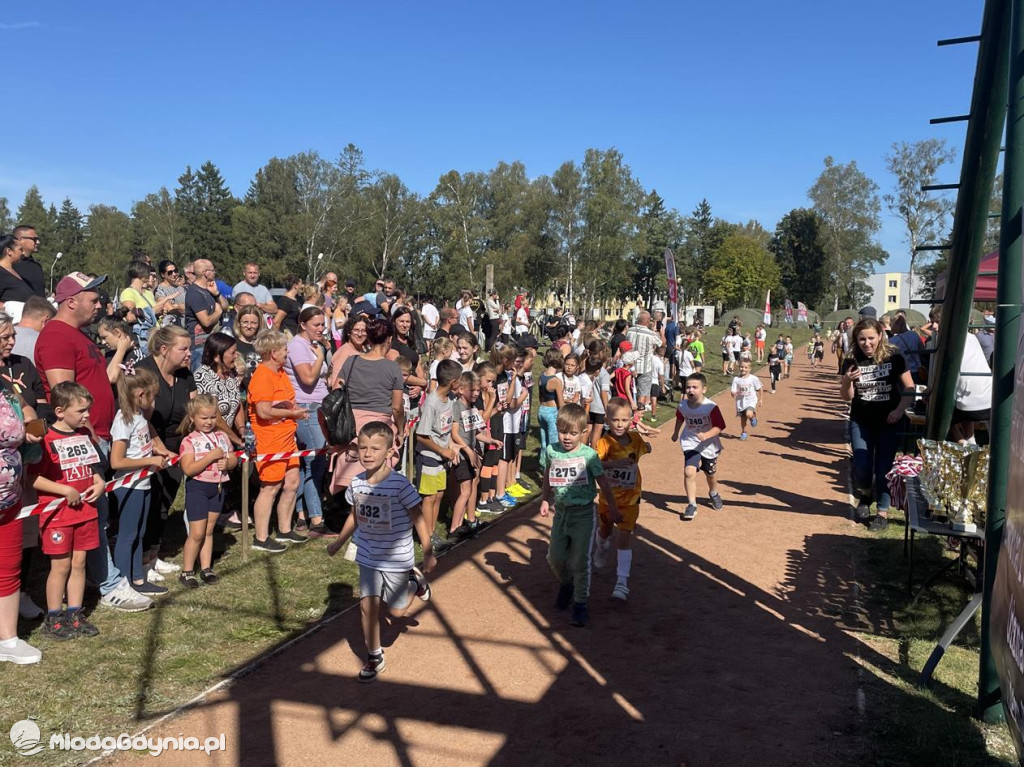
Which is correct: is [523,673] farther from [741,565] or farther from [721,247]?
[721,247]

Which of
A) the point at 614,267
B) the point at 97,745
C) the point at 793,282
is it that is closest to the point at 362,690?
the point at 97,745

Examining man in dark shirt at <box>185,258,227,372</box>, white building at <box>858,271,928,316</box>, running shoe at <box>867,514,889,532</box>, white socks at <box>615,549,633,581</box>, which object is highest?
white building at <box>858,271,928,316</box>

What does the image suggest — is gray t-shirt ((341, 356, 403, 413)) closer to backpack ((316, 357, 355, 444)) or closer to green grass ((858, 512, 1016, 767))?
backpack ((316, 357, 355, 444))

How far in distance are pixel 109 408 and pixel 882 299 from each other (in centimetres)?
9991

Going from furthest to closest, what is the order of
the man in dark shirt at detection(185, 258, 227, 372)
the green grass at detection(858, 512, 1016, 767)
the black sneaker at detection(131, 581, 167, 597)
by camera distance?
1. the man in dark shirt at detection(185, 258, 227, 372)
2. the black sneaker at detection(131, 581, 167, 597)
3. the green grass at detection(858, 512, 1016, 767)

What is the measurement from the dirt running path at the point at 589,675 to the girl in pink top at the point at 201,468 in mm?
1455

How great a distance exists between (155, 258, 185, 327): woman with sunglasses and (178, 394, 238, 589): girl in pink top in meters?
4.71

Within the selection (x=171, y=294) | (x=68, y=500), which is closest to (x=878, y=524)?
(x=68, y=500)

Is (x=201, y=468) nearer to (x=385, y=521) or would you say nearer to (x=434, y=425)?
(x=385, y=521)

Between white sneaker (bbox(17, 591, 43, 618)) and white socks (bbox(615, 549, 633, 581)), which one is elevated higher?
white socks (bbox(615, 549, 633, 581))

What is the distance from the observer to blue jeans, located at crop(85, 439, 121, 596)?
19.5 ft

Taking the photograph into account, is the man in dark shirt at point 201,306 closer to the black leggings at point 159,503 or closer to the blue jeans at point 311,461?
the blue jeans at point 311,461

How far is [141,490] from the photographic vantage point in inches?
245

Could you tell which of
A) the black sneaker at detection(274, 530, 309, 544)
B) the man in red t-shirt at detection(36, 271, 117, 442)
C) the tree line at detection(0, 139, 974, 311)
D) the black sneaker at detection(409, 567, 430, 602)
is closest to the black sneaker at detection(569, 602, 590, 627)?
the black sneaker at detection(409, 567, 430, 602)
